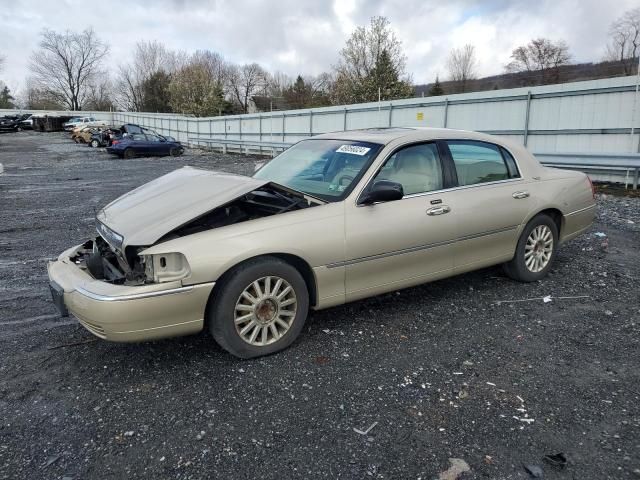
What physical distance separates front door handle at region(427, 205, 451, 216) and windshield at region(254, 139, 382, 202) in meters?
0.66

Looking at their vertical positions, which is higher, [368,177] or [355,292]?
[368,177]

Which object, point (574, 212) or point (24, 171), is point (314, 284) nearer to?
point (574, 212)

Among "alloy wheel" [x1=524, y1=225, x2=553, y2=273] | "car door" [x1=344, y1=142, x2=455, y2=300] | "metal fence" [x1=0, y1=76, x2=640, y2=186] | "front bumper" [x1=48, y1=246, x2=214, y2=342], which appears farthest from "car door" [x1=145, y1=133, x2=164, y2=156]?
"front bumper" [x1=48, y1=246, x2=214, y2=342]

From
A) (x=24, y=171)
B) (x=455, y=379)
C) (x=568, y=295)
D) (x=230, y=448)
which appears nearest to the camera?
(x=230, y=448)

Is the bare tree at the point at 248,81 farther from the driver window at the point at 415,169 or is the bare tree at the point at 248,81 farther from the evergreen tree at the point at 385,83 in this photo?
the driver window at the point at 415,169

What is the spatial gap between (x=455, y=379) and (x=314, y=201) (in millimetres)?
1641

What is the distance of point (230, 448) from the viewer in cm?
256

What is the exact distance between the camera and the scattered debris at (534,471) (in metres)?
2.34

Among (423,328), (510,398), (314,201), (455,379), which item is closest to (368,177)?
(314,201)

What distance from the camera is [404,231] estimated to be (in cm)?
389

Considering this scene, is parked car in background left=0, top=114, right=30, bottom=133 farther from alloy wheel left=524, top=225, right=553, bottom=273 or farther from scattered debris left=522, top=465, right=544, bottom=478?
scattered debris left=522, top=465, right=544, bottom=478

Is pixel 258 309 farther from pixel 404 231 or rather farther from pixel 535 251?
pixel 535 251

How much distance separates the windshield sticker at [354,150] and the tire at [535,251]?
1.88 meters

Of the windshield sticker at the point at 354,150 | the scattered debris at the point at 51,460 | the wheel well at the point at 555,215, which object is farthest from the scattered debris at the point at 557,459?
the wheel well at the point at 555,215
